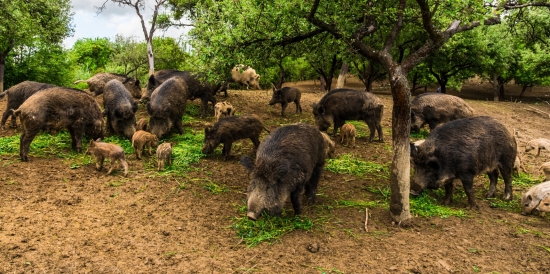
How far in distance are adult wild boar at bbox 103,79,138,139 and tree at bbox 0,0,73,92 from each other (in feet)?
21.7

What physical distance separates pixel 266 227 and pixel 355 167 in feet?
12.8

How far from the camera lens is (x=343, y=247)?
5.47 metres

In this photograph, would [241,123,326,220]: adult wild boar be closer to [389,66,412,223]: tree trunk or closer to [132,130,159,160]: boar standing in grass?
[389,66,412,223]: tree trunk

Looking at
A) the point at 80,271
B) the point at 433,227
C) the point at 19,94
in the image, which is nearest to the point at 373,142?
the point at 433,227

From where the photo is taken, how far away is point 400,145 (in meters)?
6.03

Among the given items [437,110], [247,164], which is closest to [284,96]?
[437,110]

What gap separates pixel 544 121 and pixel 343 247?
1702 cm

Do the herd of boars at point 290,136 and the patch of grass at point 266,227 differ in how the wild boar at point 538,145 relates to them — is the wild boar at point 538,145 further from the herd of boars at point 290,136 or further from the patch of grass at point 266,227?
the patch of grass at point 266,227

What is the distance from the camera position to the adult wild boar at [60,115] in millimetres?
8289

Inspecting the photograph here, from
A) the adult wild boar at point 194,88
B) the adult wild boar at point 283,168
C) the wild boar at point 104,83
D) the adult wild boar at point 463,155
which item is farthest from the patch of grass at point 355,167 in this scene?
the wild boar at point 104,83

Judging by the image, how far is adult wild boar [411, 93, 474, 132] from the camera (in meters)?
11.7

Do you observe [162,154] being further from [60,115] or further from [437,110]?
[437,110]

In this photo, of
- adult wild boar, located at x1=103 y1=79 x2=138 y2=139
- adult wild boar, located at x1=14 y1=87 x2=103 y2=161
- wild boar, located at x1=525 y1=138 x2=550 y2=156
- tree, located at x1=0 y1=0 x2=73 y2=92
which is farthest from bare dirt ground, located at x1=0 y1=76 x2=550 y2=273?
tree, located at x1=0 y1=0 x2=73 y2=92

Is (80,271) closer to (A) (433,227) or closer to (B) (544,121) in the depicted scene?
(A) (433,227)
